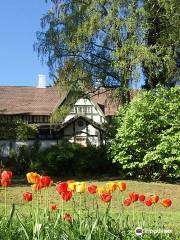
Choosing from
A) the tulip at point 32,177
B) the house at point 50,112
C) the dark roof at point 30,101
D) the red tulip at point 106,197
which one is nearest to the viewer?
the tulip at point 32,177

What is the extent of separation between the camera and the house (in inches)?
1735

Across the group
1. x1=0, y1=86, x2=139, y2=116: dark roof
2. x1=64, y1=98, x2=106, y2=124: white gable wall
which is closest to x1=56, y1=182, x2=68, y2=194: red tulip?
x1=0, y1=86, x2=139, y2=116: dark roof

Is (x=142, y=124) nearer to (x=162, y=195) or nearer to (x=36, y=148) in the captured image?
(x=162, y=195)

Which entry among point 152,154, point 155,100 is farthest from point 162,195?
point 155,100

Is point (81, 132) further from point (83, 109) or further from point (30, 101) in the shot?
point (30, 101)

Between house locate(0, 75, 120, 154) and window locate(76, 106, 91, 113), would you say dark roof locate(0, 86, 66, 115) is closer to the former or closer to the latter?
house locate(0, 75, 120, 154)

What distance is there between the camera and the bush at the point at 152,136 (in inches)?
964

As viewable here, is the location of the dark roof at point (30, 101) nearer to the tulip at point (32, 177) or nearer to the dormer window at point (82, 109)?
the dormer window at point (82, 109)

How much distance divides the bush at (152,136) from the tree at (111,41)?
7.70ft

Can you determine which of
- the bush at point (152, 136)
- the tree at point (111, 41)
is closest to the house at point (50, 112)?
the tree at point (111, 41)

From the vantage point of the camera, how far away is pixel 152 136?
2511 centimetres

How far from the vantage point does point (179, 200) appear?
19141 mm

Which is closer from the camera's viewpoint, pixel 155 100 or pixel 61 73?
pixel 155 100

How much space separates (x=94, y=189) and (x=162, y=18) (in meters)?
24.1
